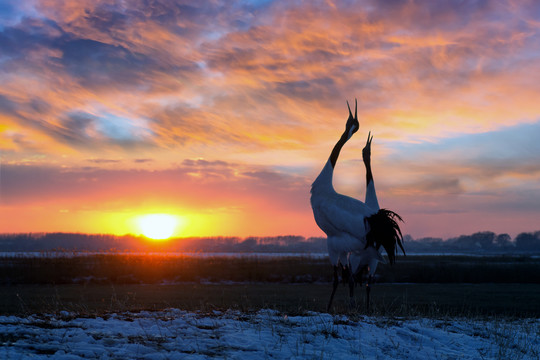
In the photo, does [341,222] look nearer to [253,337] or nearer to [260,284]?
[253,337]

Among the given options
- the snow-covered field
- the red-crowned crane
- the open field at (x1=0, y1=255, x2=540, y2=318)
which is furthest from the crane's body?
the open field at (x1=0, y1=255, x2=540, y2=318)

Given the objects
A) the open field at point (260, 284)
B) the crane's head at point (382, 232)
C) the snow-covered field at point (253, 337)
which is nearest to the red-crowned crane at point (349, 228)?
the crane's head at point (382, 232)

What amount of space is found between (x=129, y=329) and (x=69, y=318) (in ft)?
4.58

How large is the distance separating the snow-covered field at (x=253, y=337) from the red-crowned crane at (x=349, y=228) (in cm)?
206

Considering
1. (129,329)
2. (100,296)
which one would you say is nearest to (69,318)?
(129,329)

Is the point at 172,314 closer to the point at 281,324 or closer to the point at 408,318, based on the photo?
the point at 281,324

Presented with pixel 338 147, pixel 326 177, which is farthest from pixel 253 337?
pixel 338 147

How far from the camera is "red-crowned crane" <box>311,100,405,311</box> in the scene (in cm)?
1167

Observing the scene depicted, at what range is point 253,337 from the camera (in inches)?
306

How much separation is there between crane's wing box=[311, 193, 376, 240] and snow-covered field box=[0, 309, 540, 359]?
7.63 feet

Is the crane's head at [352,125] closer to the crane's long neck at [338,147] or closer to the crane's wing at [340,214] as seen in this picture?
the crane's long neck at [338,147]

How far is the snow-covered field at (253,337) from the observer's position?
6.64m

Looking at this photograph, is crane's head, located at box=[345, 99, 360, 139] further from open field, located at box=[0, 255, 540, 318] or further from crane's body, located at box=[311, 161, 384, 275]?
open field, located at box=[0, 255, 540, 318]

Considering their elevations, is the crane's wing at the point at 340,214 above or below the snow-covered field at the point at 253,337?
above
